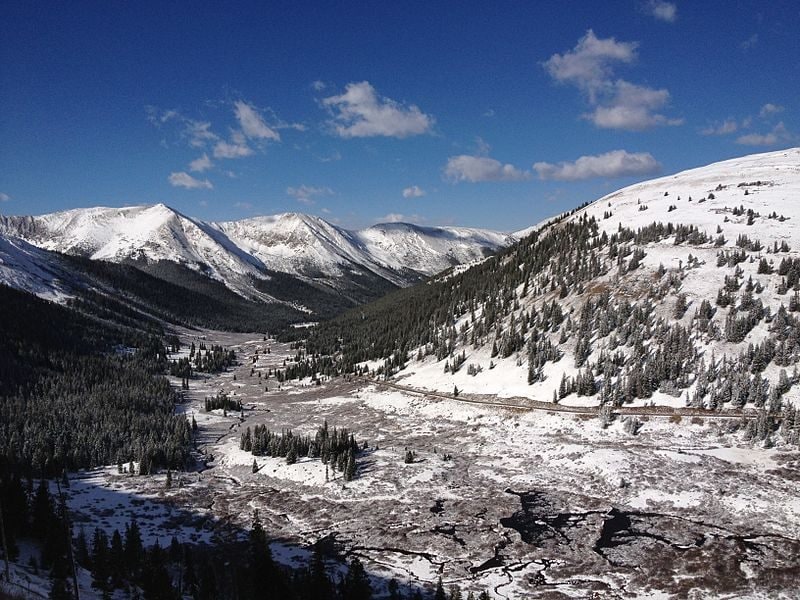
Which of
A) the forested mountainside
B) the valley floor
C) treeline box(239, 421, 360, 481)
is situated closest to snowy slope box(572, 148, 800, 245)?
the forested mountainside

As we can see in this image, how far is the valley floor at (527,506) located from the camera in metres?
35.8

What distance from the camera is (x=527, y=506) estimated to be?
46.7 m

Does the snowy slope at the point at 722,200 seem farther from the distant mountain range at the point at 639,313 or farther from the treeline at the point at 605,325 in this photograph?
the treeline at the point at 605,325

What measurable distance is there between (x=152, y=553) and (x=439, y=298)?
358ft

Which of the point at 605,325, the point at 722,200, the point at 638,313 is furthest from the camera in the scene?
the point at 722,200

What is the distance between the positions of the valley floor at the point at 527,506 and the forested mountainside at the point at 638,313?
854 cm

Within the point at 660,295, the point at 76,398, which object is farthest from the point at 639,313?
the point at 76,398

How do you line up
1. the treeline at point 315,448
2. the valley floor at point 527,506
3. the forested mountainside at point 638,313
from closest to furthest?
the valley floor at point 527,506 < the treeline at point 315,448 < the forested mountainside at point 638,313

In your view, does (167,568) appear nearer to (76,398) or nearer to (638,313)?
(76,398)

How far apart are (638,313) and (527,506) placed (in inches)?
1828

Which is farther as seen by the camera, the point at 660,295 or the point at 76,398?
the point at 76,398

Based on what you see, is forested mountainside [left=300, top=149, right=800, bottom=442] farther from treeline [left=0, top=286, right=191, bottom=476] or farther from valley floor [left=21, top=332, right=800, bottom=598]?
treeline [left=0, top=286, right=191, bottom=476]

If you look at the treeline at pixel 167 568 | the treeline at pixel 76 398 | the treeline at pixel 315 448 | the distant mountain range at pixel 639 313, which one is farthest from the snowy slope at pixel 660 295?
the treeline at pixel 167 568

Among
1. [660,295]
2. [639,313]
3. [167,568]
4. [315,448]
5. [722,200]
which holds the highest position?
[722,200]
